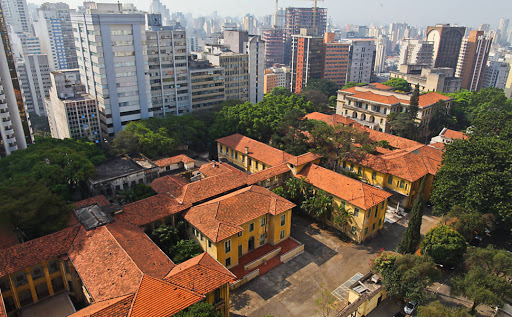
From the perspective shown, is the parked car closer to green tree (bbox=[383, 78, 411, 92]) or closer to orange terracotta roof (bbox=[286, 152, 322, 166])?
orange terracotta roof (bbox=[286, 152, 322, 166])

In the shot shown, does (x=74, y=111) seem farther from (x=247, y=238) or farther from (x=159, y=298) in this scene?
(x=159, y=298)

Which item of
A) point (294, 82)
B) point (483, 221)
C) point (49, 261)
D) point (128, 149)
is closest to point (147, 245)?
point (49, 261)

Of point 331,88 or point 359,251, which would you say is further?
point 331,88

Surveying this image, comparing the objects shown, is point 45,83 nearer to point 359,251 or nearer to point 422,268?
point 359,251

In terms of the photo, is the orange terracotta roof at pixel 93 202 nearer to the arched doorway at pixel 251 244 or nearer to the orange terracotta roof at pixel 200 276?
the orange terracotta roof at pixel 200 276

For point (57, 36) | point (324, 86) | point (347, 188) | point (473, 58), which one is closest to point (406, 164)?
point (347, 188)


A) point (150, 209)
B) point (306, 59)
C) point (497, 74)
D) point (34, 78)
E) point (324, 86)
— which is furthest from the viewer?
point (497, 74)
